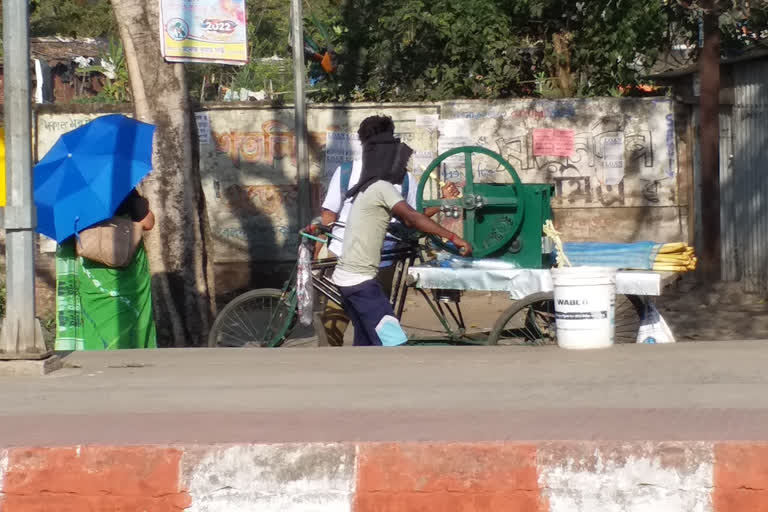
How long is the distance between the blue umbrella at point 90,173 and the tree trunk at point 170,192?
2.18 feet

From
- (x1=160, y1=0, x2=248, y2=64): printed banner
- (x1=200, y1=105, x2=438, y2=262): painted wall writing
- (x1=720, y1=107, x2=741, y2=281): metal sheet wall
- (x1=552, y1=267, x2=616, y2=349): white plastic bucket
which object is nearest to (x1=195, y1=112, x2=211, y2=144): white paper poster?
(x1=200, y1=105, x2=438, y2=262): painted wall writing

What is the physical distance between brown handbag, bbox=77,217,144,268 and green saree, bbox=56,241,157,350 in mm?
125

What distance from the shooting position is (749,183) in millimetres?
11891

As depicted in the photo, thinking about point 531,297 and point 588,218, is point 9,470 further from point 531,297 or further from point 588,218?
point 588,218

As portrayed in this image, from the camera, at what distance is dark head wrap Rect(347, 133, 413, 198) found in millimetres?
6820

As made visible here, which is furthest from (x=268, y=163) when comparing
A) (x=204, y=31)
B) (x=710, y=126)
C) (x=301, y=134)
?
(x=204, y=31)

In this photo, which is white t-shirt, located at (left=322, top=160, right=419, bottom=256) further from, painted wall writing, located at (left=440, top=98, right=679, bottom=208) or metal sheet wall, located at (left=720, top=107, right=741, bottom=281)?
metal sheet wall, located at (left=720, top=107, right=741, bottom=281)

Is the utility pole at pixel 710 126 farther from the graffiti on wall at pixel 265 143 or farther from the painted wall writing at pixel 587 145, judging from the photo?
the graffiti on wall at pixel 265 143

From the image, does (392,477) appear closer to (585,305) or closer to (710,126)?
(585,305)

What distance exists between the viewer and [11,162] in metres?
5.60

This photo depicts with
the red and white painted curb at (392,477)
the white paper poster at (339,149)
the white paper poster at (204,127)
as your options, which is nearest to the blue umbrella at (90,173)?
the red and white painted curb at (392,477)

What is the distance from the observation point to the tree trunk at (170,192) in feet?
26.5

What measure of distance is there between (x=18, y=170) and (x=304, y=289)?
2.04 metres

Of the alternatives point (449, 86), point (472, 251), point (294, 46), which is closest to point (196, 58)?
point (472, 251)
